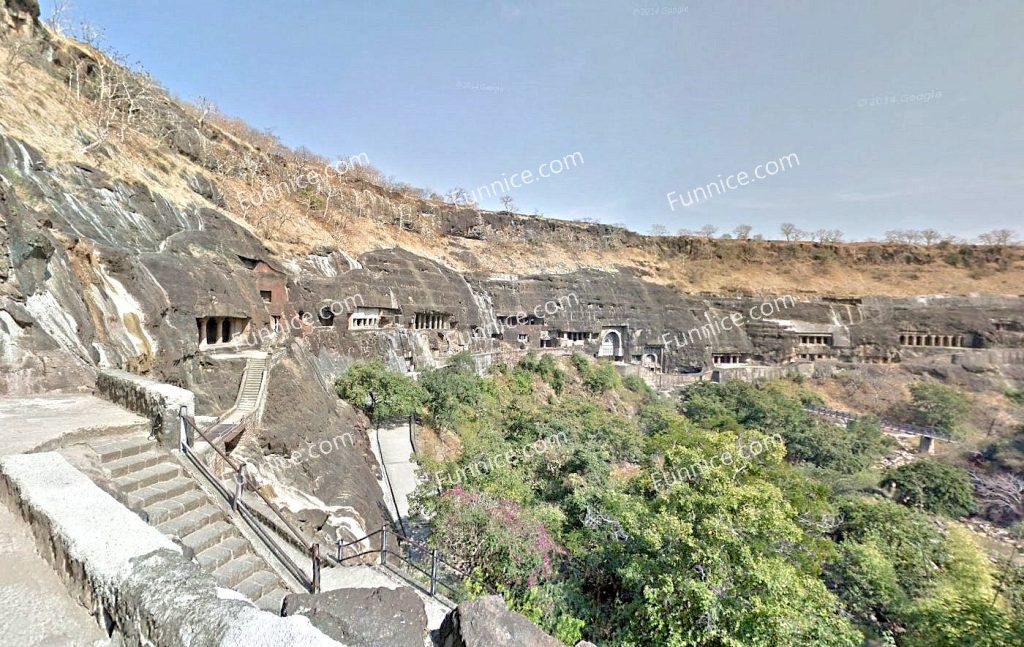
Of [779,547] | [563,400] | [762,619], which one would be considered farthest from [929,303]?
[762,619]


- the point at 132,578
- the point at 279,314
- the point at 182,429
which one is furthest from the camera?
the point at 279,314

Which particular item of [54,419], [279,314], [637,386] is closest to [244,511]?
[54,419]

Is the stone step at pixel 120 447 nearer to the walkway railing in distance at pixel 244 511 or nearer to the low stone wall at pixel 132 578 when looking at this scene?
the walkway railing in distance at pixel 244 511

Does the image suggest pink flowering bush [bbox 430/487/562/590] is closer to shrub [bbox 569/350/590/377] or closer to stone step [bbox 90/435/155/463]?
stone step [bbox 90/435/155/463]

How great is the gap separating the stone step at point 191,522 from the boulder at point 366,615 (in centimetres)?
174

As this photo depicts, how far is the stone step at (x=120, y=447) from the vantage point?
5.19 meters

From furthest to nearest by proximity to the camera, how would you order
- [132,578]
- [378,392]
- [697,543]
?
[378,392] → [697,543] → [132,578]

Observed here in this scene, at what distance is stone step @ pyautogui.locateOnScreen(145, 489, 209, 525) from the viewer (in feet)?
15.7

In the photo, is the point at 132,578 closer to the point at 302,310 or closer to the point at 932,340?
the point at 302,310

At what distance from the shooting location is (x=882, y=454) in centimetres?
2642

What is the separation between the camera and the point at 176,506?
16.5 ft

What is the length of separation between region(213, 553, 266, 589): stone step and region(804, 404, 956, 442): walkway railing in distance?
36155mm

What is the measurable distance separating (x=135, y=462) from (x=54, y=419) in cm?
145

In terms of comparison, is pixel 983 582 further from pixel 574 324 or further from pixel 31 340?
pixel 574 324
